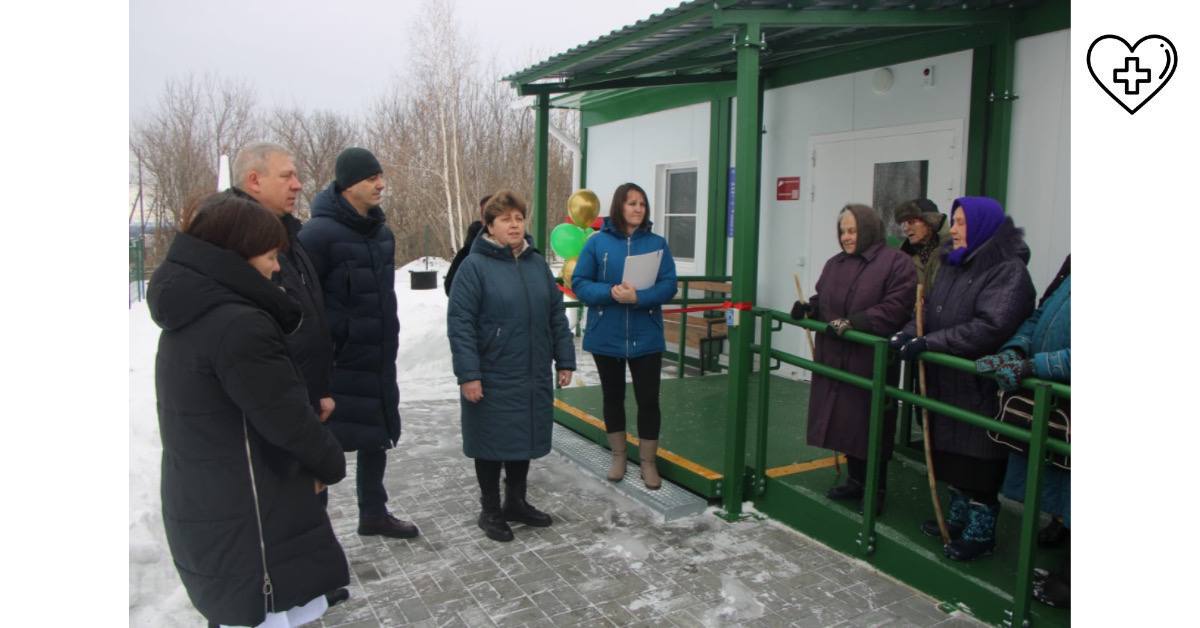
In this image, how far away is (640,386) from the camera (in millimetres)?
4449

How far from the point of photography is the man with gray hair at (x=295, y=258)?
2988 millimetres

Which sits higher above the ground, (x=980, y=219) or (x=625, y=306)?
(x=980, y=219)

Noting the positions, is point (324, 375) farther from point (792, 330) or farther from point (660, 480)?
point (792, 330)

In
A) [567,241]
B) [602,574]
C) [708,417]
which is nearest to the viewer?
[602,574]

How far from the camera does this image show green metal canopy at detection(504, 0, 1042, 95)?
3965mm

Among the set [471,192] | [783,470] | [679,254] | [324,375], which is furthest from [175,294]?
[471,192]

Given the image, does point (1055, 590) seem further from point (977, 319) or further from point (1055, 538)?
point (977, 319)

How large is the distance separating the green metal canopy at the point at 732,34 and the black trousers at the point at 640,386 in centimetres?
179

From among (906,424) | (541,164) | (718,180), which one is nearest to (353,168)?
(541,164)

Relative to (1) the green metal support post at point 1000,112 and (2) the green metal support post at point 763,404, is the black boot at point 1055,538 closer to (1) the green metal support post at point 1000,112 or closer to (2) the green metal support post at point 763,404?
(2) the green metal support post at point 763,404

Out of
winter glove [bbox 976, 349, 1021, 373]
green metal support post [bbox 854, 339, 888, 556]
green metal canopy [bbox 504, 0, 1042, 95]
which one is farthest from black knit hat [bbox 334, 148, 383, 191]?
winter glove [bbox 976, 349, 1021, 373]

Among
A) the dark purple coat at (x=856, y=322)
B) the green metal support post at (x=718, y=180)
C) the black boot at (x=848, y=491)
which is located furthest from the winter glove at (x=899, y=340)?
the green metal support post at (x=718, y=180)

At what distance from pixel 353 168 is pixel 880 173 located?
391 cm

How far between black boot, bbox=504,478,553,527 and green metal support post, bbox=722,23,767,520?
98cm
